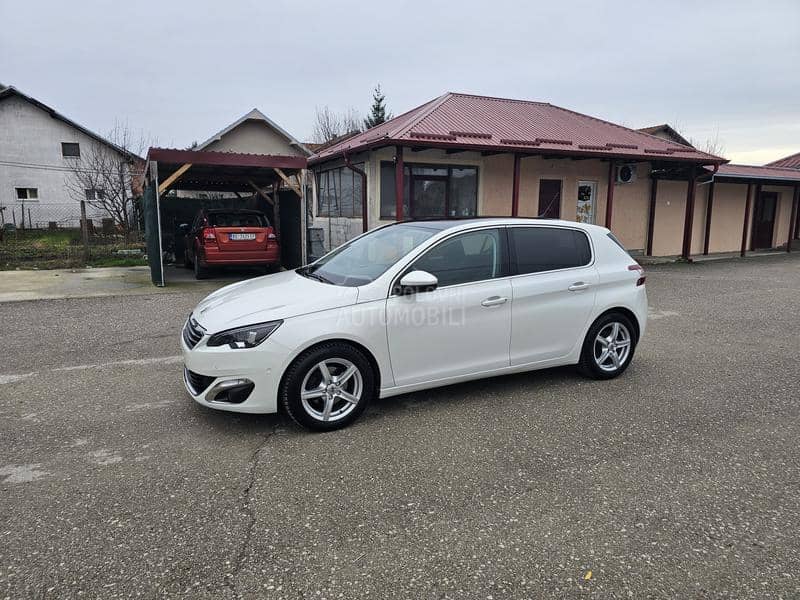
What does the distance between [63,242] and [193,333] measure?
19.9 m

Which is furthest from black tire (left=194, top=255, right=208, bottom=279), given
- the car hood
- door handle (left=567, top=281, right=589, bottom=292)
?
door handle (left=567, top=281, right=589, bottom=292)

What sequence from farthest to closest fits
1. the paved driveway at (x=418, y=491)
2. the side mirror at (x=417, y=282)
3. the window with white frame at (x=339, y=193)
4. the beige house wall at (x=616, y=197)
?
1. the window with white frame at (x=339, y=193)
2. the beige house wall at (x=616, y=197)
3. the side mirror at (x=417, y=282)
4. the paved driveway at (x=418, y=491)

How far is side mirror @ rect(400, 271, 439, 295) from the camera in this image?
12.9 feet

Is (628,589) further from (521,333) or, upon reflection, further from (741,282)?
(741,282)

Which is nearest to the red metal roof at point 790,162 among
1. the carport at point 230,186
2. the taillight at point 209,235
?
the carport at point 230,186

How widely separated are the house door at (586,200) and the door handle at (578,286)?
Answer: 1169 centimetres

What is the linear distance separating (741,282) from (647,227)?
5.34 meters

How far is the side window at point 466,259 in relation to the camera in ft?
13.9

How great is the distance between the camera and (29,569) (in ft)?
7.98

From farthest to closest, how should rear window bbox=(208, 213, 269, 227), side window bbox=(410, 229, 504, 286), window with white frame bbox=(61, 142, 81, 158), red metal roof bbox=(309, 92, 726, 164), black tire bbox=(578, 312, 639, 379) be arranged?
window with white frame bbox=(61, 142, 81, 158) < red metal roof bbox=(309, 92, 726, 164) < rear window bbox=(208, 213, 269, 227) < black tire bbox=(578, 312, 639, 379) < side window bbox=(410, 229, 504, 286)

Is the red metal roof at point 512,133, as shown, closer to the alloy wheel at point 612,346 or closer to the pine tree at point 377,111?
the alloy wheel at point 612,346

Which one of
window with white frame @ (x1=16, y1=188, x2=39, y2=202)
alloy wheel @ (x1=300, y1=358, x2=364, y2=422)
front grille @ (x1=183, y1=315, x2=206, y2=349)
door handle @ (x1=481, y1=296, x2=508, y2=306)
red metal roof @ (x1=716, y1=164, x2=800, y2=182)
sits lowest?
alloy wheel @ (x1=300, y1=358, x2=364, y2=422)

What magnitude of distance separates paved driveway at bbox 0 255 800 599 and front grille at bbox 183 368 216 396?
303 mm

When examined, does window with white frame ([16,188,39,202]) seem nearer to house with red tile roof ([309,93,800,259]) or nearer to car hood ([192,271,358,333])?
house with red tile roof ([309,93,800,259])
